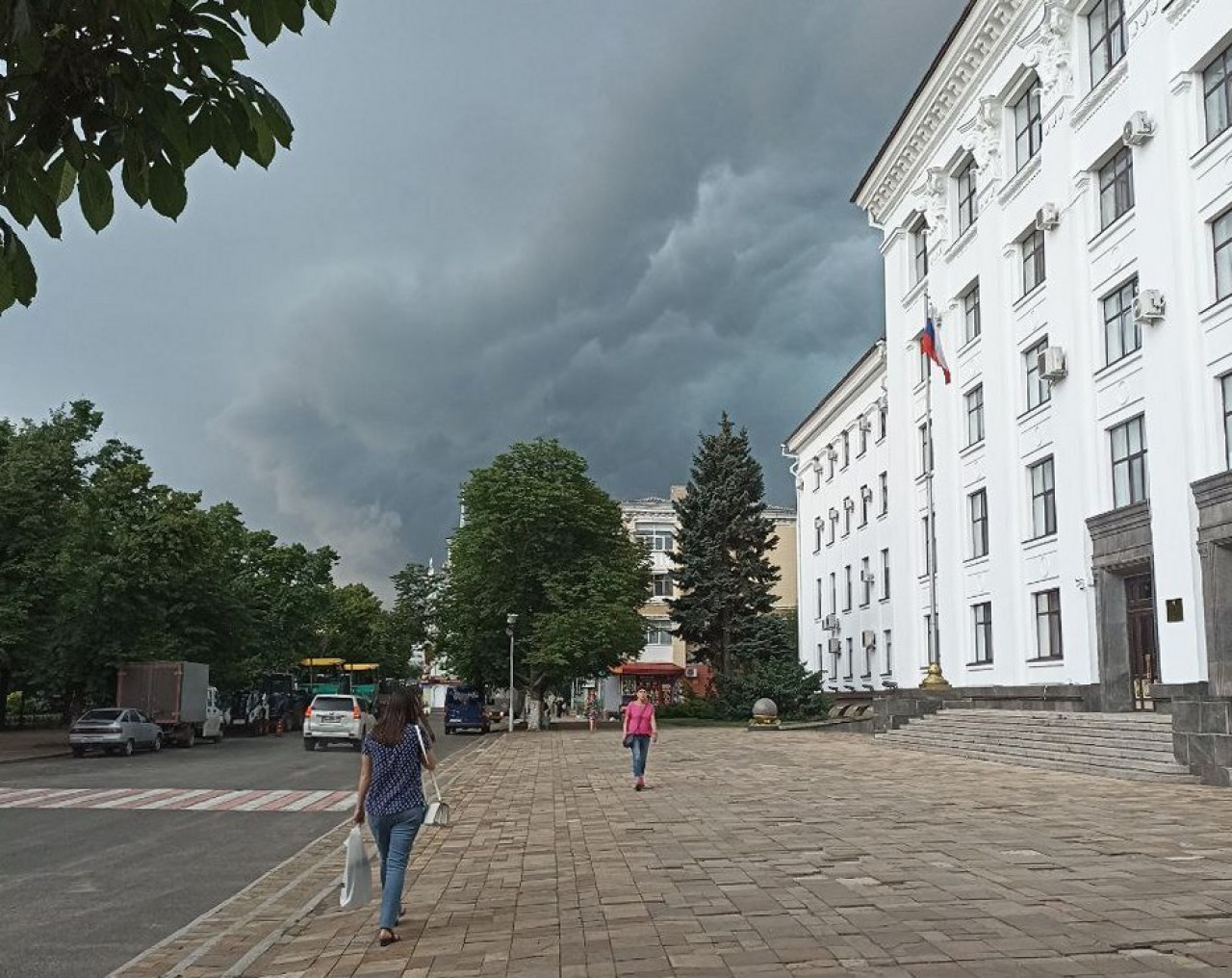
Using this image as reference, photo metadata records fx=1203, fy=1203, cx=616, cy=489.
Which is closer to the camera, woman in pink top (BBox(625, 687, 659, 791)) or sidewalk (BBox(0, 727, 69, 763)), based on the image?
woman in pink top (BBox(625, 687, 659, 791))

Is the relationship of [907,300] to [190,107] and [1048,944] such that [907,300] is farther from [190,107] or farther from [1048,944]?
[190,107]

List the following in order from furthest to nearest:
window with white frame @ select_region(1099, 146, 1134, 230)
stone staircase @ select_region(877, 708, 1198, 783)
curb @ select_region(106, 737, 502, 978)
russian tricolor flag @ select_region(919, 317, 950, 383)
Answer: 1. russian tricolor flag @ select_region(919, 317, 950, 383)
2. window with white frame @ select_region(1099, 146, 1134, 230)
3. stone staircase @ select_region(877, 708, 1198, 783)
4. curb @ select_region(106, 737, 502, 978)

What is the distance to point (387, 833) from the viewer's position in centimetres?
823

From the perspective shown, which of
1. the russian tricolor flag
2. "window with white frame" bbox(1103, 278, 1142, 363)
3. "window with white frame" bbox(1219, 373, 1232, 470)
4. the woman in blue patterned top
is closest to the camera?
the woman in blue patterned top

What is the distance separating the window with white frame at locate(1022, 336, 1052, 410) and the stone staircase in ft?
26.6

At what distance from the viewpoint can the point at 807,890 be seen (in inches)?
367

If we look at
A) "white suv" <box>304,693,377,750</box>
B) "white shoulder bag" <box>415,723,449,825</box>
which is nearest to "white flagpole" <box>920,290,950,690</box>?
"white suv" <box>304,693,377,750</box>

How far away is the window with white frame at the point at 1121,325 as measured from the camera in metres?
26.4

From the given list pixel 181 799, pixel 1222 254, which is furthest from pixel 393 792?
pixel 1222 254

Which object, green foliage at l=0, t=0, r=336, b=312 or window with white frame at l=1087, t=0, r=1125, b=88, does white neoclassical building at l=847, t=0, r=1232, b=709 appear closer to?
window with white frame at l=1087, t=0, r=1125, b=88

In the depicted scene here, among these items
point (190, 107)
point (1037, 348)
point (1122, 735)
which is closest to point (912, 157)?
point (1037, 348)

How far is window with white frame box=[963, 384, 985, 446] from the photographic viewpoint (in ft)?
118

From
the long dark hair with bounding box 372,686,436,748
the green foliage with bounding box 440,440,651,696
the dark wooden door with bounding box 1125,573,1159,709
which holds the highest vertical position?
the green foliage with bounding box 440,440,651,696

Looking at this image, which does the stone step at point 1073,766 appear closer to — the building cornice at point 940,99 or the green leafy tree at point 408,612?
the building cornice at point 940,99
